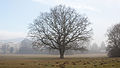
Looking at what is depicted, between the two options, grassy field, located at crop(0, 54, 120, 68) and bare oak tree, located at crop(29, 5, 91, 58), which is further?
bare oak tree, located at crop(29, 5, 91, 58)

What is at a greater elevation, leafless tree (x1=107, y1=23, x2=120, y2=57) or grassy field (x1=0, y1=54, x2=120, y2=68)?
leafless tree (x1=107, y1=23, x2=120, y2=57)

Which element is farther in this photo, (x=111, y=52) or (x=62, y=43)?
(x=111, y=52)

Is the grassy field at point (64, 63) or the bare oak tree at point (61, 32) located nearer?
the grassy field at point (64, 63)

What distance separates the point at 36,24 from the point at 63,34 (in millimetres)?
8425

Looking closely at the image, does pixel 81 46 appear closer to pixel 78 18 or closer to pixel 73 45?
pixel 73 45

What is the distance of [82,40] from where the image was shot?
156 ft

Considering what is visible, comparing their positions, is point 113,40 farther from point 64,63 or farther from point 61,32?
point 64,63

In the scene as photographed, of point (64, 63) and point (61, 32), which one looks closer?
point (64, 63)

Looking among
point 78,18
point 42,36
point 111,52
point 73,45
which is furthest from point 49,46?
point 111,52

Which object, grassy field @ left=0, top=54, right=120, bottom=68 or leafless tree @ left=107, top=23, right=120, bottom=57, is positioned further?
leafless tree @ left=107, top=23, right=120, bottom=57

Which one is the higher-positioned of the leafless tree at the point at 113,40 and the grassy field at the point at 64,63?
the leafless tree at the point at 113,40

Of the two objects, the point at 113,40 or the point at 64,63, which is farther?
the point at 113,40

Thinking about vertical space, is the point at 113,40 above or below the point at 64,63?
above

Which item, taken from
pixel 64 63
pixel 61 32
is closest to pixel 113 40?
pixel 61 32
